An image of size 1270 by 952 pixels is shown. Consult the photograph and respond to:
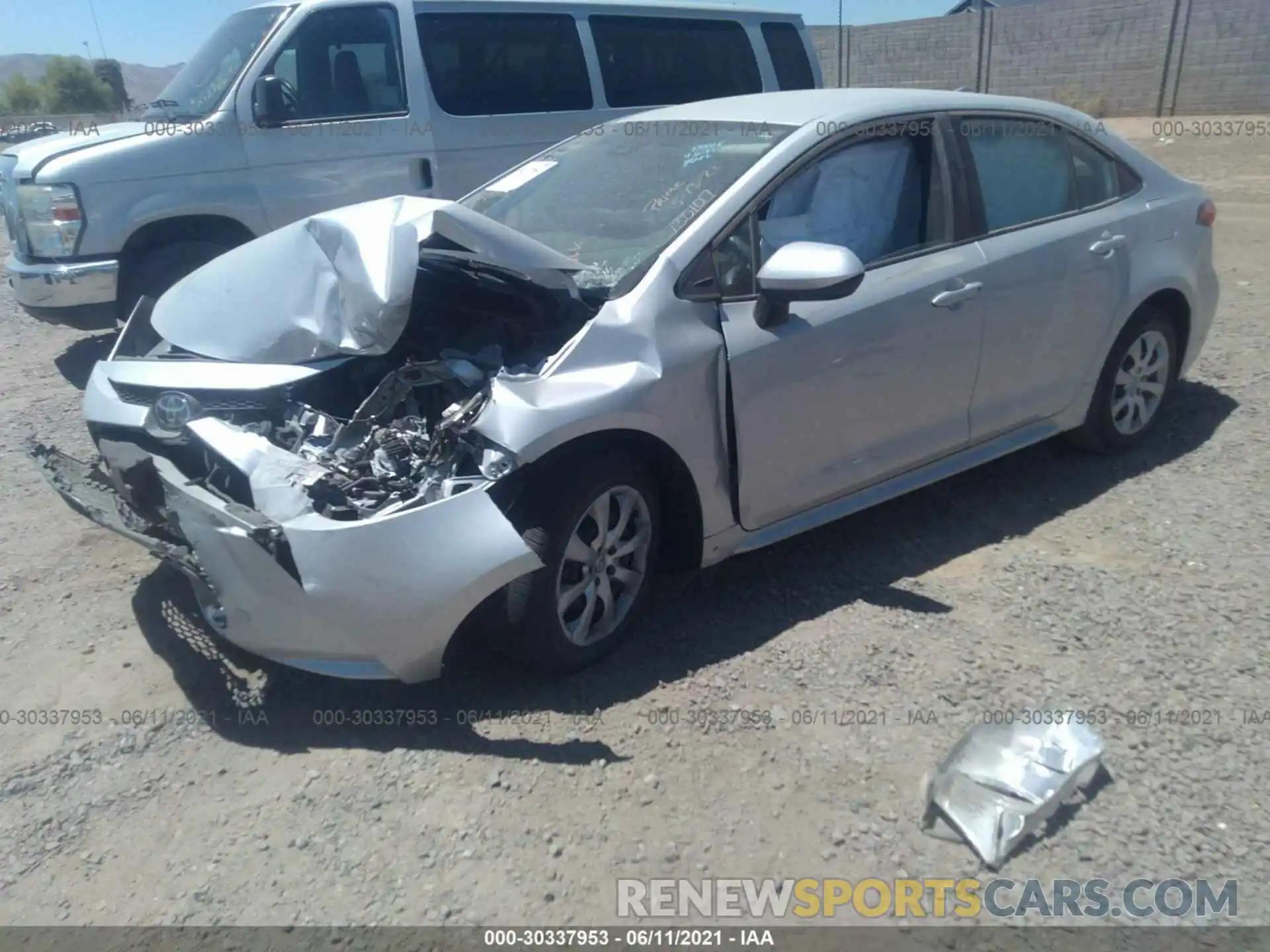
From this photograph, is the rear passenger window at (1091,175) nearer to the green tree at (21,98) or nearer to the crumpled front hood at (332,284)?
the crumpled front hood at (332,284)

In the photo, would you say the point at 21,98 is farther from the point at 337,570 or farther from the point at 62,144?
the point at 337,570

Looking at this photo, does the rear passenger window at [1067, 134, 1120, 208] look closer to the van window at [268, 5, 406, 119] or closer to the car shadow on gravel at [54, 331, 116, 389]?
the van window at [268, 5, 406, 119]

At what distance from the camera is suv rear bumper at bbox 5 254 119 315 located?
623 centimetres

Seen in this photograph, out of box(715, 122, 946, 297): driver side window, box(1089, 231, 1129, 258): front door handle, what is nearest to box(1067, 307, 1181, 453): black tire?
box(1089, 231, 1129, 258): front door handle

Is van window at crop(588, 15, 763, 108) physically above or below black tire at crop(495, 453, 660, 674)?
above

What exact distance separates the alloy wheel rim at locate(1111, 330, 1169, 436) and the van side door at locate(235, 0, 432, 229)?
460 centimetres

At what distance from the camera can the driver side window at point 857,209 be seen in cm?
355

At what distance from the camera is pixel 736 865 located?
258 centimetres

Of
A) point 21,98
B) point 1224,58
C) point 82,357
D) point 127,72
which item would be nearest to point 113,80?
point 21,98

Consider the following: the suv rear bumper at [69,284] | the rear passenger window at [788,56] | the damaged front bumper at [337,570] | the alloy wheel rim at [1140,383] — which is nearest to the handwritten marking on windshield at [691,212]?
the damaged front bumper at [337,570]

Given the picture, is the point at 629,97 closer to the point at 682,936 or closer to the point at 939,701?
the point at 939,701

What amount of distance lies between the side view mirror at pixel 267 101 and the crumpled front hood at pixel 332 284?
122 inches

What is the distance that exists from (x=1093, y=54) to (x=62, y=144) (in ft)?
76.7

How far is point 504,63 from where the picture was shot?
23.9 ft
